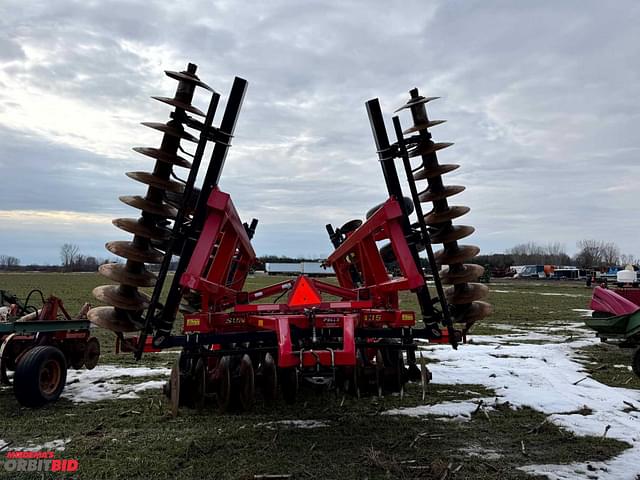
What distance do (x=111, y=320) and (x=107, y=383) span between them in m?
2.53

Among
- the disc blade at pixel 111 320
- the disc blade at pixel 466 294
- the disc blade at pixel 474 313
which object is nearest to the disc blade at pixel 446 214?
the disc blade at pixel 466 294

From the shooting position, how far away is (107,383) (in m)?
7.46

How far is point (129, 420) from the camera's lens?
5.56m

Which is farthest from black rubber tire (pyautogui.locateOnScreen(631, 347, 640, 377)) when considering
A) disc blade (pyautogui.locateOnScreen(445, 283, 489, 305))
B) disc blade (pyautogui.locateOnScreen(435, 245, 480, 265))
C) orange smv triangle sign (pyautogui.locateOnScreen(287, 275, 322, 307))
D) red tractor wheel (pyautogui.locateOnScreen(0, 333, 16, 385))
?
red tractor wheel (pyautogui.locateOnScreen(0, 333, 16, 385))

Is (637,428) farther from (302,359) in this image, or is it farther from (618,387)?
(302,359)

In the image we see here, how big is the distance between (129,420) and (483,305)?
403 cm

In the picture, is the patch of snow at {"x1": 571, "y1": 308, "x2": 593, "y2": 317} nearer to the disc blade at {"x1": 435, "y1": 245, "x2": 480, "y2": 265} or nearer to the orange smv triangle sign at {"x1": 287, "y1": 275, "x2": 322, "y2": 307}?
the disc blade at {"x1": 435, "y1": 245, "x2": 480, "y2": 265}

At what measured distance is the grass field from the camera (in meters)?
4.23

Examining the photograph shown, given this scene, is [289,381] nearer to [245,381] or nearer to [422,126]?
[245,381]

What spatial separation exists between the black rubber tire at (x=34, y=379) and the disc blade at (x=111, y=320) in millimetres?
1289

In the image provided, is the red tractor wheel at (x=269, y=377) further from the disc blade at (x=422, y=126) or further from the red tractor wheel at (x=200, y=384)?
the disc blade at (x=422, y=126)

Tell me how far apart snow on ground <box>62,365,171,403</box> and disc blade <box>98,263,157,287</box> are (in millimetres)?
2004

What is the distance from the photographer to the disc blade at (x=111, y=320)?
17.5 feet

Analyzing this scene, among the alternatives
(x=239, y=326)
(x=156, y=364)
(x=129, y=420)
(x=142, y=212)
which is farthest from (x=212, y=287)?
(x=156, y=364)
